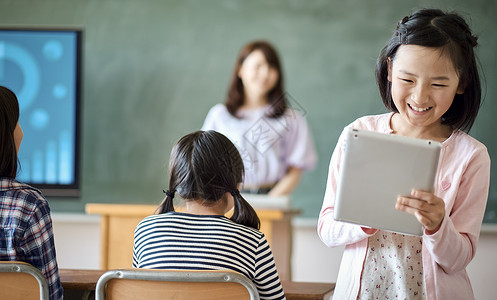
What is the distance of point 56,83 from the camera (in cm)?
423

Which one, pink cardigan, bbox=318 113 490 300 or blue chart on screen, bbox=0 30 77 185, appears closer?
pink cardigan, bbox=318 113 490 300

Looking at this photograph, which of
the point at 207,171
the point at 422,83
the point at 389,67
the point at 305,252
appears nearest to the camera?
the point at 422,83

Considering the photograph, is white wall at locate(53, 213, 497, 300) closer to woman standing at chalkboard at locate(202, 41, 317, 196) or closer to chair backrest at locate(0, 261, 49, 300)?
Result: woman standing at chalkboard at locate(202, 41, 317, 196)

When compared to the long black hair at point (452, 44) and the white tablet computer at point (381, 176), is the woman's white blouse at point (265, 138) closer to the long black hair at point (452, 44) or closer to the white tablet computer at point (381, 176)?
the long black hair at point (452, 44)

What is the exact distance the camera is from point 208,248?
145 cm

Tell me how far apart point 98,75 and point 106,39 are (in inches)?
10.1

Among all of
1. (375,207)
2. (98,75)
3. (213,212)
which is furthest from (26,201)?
(98,75)

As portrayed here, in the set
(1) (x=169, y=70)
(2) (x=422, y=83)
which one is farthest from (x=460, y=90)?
(1) (x=169, y=70)

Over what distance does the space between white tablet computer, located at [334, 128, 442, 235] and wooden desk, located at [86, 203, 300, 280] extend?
5.49 ft

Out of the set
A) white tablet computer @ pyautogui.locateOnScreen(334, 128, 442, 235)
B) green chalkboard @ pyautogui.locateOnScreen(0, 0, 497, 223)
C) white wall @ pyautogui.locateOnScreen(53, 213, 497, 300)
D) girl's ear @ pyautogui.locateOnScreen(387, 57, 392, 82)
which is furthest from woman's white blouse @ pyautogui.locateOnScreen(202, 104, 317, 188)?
white tablet computer @ pyautogui.locateOnScreen(334, 128, 442, 235)

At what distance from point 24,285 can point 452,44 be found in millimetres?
1131

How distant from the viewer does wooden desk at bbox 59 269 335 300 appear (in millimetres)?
1608

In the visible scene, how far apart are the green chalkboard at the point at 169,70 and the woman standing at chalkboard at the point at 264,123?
0.37 meters

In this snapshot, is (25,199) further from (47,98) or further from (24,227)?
(47,98)
